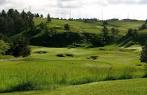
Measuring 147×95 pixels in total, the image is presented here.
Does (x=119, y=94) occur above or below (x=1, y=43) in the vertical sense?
above

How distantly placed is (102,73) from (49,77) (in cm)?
903

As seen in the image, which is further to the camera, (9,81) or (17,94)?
(9,81)

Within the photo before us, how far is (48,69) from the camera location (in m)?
52.9

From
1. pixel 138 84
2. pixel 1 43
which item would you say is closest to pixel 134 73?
pixel 138 84

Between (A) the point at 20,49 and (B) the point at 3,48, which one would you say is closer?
(B) the point at 3,48

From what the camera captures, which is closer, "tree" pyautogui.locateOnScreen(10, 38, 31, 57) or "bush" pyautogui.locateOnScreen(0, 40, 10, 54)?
"tree" pyautogui.locateOnScreen(10, 38, 31, 57)

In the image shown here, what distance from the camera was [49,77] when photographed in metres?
49.1

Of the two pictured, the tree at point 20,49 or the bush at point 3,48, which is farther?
the bush at point 3,48

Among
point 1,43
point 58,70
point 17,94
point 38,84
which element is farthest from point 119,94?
point 1,43

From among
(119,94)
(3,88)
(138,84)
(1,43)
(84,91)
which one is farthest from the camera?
(1,43)

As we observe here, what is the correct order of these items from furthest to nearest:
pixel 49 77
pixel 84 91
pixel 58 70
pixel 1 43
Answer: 1. pixel 1 43
2. pixel 58 70
3. pixel 49 77
4. pixel 84 91

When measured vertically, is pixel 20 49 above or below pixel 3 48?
below

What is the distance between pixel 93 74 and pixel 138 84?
1372cm

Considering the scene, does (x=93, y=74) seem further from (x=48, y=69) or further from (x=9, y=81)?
(x=9, y=81)
